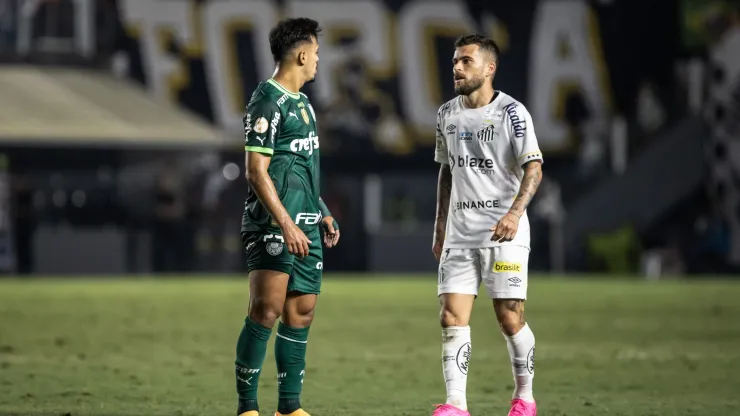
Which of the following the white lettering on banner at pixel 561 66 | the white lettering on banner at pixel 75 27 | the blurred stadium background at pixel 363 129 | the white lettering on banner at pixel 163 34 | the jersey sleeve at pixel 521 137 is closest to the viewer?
the jersey sleeve at pixel 521 137

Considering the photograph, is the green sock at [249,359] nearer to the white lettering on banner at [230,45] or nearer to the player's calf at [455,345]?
the player's calf at [455,345]

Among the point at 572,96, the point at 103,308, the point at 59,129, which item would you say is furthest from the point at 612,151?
the point at 103,308

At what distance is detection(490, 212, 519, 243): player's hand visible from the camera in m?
8.14

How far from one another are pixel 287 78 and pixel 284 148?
396mm

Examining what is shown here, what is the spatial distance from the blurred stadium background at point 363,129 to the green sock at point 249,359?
24.9m

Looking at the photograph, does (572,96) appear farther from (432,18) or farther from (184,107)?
(184,107)

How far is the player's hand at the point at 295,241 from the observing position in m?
7.68

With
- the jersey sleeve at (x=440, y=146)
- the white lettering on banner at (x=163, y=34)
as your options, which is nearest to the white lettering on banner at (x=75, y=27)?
the white lettering on banner at (x=163, y=34)

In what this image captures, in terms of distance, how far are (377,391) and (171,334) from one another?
247 inches

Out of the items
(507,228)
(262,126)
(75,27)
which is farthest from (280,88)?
(75,27)

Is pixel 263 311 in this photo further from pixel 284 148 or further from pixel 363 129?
pixel 363 129

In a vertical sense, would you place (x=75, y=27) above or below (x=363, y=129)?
above

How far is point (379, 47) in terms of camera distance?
125 feet

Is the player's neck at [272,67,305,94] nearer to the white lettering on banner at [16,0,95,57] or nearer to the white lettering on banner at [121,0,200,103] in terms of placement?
the white lettering on banner at [16,0,95,57]
